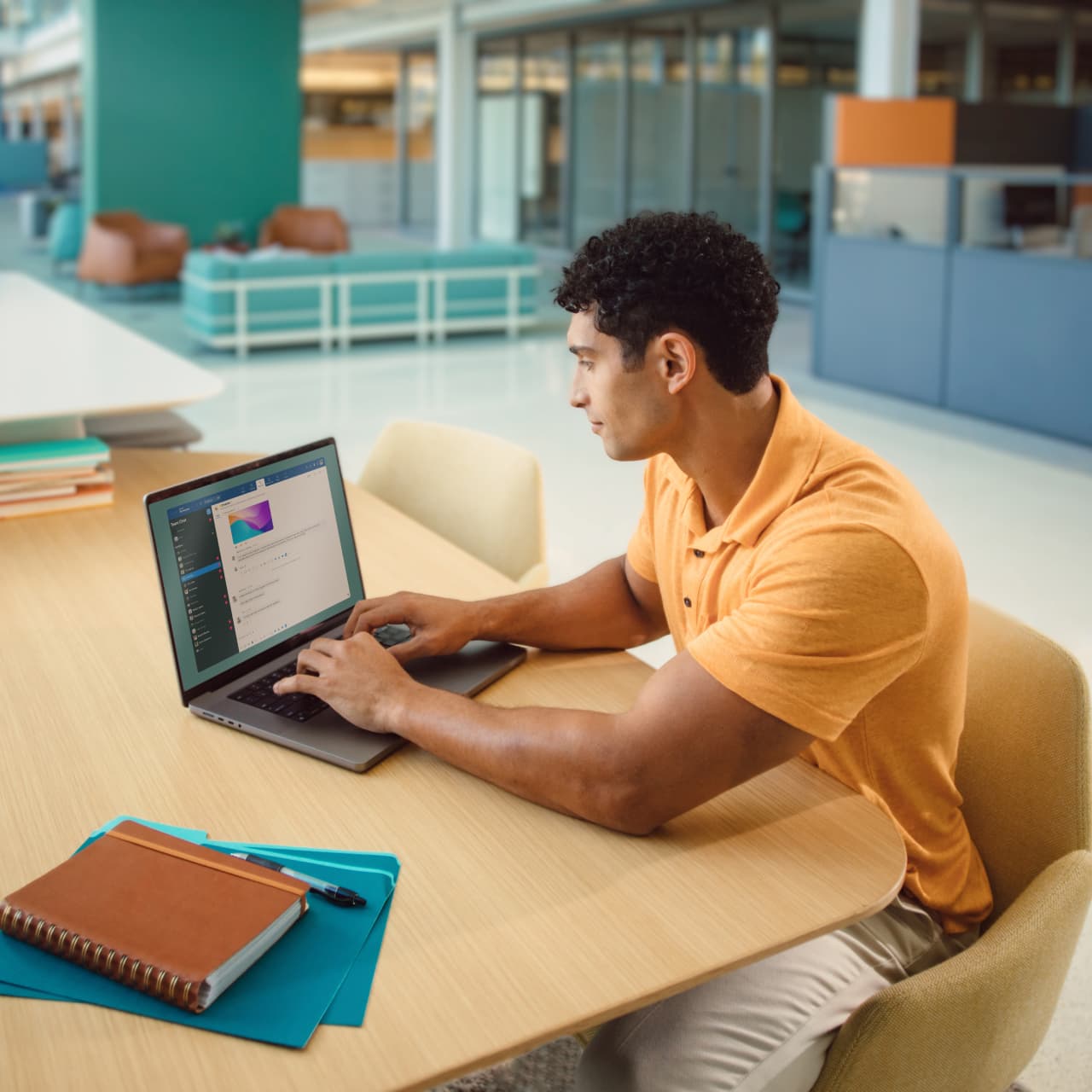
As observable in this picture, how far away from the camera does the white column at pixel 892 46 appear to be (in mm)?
8477

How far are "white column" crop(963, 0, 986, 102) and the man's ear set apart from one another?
37.4 ft

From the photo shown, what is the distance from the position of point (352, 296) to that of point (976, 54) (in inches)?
250

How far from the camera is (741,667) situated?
52.8 inches

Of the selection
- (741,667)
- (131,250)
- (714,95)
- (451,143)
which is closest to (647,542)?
(741,667)

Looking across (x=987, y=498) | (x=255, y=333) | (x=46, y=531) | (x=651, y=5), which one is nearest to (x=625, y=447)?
(x=46, y=531)

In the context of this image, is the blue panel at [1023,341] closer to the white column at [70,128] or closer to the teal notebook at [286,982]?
the teal notebook at [286,982]

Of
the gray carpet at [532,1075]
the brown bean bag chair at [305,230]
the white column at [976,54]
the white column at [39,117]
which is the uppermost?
the white column at [39,117]

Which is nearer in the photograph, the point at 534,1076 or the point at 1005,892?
the point at 1005,892

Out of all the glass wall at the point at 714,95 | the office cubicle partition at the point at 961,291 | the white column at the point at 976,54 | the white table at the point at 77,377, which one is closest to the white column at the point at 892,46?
the office cubicle partition at the point at 961,291

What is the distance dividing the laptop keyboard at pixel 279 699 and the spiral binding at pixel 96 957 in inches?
19.0

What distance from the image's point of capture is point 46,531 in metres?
2.42

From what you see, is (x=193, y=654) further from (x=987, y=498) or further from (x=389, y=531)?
(x=987, y=498)

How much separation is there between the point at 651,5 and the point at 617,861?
43.3 feet

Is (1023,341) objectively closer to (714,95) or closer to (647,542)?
(647,542)
